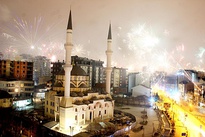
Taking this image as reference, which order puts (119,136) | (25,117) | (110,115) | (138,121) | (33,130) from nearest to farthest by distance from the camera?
(119,136) → (33,130) → (25,117) → (138,121) → (110,115)

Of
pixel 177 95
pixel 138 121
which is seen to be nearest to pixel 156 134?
pixel 138 121

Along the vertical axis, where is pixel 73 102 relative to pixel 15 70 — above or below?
below

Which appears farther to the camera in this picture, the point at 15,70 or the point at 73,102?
the point at 15,70

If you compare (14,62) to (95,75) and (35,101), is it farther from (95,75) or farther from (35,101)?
(95,75)

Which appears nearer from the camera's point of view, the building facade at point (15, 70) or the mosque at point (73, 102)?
the mosque at point (73, 102)

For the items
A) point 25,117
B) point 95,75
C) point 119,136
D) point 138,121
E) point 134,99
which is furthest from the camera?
point 95,75

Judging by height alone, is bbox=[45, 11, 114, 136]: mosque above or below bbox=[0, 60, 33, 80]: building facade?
below

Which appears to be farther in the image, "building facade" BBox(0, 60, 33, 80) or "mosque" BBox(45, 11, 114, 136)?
"building facade" BBox(0, 60, 33, 80)

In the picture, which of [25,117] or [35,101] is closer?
[25,117]
